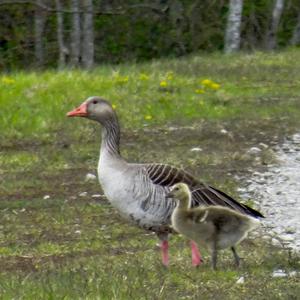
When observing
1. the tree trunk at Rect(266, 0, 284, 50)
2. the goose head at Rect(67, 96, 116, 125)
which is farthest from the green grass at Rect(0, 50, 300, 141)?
the tree trunk at Rect(266, 0, 284, 50)

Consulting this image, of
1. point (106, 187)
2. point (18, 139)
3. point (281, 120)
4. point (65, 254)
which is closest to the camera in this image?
point (106, 187)

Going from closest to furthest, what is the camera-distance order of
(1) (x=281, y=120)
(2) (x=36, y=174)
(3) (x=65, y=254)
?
(3) (x=65, y=254) → (2) (x=36, y=174) → (1) (x=281, y=120)

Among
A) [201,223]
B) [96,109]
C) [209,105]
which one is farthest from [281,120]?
[201,223]

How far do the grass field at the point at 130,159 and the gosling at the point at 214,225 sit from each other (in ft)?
0.70

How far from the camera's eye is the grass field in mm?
7742

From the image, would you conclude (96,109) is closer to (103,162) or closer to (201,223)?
(103,162)

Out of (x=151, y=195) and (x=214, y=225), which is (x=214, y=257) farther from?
(x=151, y=195)

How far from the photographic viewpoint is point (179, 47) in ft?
101

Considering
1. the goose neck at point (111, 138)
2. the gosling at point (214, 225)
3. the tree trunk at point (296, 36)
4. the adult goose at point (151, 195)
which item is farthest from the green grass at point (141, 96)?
the tree trunk at point (296, 36)

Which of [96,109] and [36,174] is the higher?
[96,109]

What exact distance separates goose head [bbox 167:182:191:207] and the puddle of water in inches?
62.8

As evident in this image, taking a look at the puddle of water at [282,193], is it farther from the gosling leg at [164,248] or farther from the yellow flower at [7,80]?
the yellow flower at [7,80]

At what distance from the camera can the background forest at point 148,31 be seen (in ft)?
94.4

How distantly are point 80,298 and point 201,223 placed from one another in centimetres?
173
